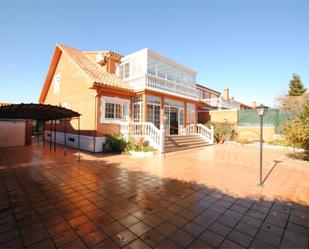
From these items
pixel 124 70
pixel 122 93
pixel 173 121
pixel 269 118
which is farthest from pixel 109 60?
pixel 269 118

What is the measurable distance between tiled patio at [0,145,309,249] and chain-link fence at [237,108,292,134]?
1123 centimetres

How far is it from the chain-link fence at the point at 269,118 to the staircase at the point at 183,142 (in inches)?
227

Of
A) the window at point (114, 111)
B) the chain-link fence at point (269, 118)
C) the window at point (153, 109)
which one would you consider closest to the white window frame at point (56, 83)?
the window at point (114, 111)

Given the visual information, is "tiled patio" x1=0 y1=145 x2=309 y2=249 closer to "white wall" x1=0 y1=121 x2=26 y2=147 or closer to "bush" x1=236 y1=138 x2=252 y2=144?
"white wall" x1=0 y1=121 x2=26 y2=147

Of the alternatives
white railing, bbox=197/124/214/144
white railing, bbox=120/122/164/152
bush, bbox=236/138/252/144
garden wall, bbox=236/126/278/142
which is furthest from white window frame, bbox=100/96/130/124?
garden wall, bbox=236/126/278/142

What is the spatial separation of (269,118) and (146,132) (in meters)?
12.7

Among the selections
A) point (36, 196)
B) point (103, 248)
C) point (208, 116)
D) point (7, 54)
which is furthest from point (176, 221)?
point (208, 116)

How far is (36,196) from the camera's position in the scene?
4160 millimetres

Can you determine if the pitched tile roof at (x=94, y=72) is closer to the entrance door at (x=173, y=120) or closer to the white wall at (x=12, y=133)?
the entrance door at (x=173, y=120)

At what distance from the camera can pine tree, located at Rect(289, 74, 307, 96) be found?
30484mm

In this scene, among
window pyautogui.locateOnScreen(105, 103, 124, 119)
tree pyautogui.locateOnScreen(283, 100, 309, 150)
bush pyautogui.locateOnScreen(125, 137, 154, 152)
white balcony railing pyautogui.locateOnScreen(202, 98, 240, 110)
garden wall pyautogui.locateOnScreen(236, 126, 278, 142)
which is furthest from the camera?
white balcony railing pyautogui.locateOnScreen(202, 98, 240, 110)

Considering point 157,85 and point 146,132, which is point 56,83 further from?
point 146,132

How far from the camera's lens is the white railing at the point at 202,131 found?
15473 mm

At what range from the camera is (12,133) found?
13.7m
